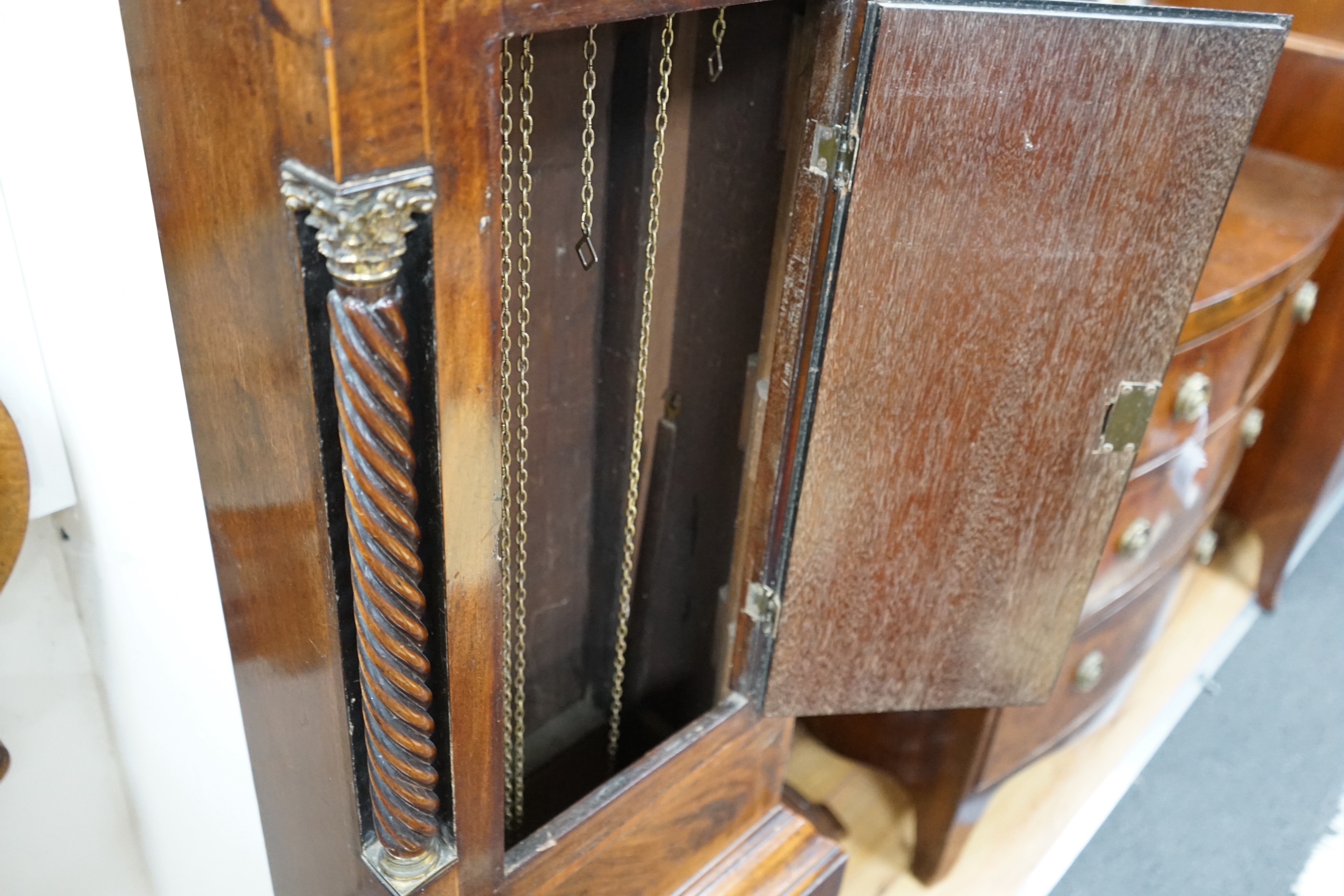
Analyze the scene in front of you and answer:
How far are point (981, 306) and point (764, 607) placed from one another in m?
0.28

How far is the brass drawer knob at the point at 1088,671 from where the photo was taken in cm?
122

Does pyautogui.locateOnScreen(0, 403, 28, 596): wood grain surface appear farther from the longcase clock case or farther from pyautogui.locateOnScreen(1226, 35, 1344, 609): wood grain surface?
pyautogui.locateOnScreen(1226, 35, 1344, 609): wood grain surface

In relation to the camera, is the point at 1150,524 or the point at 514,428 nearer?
the point at 514,428

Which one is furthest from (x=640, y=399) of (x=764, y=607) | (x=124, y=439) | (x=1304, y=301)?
(x=1304, y=301)

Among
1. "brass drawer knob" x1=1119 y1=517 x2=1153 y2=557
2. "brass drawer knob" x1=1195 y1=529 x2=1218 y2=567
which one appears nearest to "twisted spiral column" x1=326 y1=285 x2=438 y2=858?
"brass drawer knob" x1=1119 y1=517 x2=1153 y2=557

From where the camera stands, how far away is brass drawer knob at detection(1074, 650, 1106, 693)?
1225 millimetres

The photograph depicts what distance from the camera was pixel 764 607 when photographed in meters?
0.82

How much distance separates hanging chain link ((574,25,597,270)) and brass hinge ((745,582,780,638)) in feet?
0.90

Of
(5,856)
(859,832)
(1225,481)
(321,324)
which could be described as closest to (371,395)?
(321,324)

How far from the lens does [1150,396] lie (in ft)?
2.69

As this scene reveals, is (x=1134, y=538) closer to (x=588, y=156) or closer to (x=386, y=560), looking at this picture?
(x=588, y=156)

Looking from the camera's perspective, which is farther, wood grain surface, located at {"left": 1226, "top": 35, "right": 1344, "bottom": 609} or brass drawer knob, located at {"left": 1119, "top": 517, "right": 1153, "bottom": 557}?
wood grain surface, located at {"left": 1226, "top": 35, "right": 1344, "bottom": 609}

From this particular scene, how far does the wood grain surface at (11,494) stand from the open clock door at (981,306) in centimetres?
48

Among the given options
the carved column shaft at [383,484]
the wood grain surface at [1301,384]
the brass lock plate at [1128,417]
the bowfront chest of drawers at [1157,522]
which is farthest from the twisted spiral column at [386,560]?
the wood grain surface at [1301,384]
